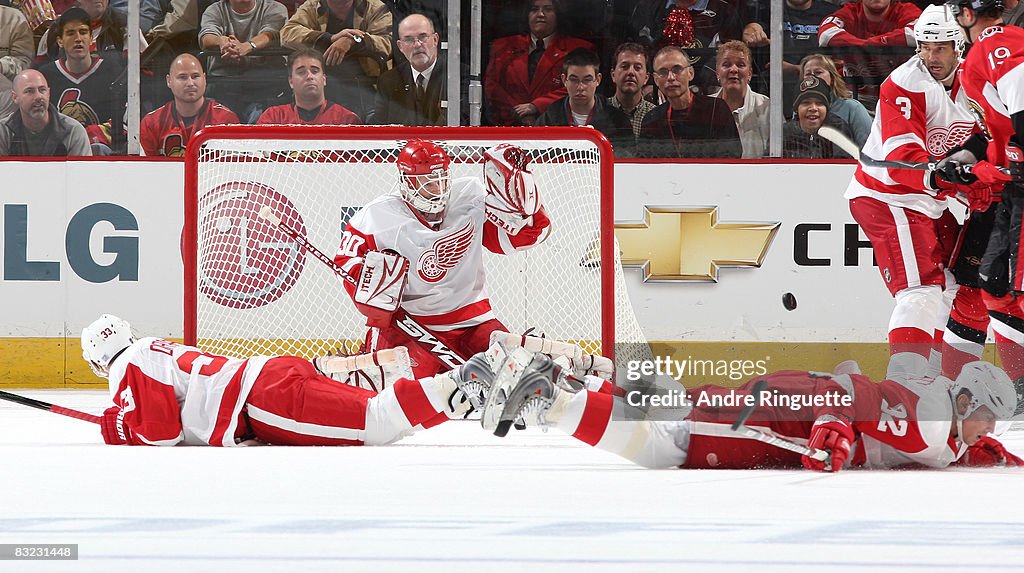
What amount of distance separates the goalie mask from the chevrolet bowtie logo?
1.28 metres

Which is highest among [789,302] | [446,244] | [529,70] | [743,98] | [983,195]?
[529,70]

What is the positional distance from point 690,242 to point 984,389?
8.21ft

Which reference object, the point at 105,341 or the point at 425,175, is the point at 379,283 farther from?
the point at 105,341

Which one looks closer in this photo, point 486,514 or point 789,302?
point 486,514

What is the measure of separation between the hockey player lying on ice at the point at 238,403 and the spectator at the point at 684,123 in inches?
88.6

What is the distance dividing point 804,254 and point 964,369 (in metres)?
2.42

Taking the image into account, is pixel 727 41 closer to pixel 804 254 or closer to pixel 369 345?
pixel 804 254

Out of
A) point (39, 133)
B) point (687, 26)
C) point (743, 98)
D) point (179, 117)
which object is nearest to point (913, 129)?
point (743, 98)

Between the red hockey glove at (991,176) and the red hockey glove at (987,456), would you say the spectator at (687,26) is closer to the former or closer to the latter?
the red hockey glove at (991,176)

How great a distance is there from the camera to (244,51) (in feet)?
15.9

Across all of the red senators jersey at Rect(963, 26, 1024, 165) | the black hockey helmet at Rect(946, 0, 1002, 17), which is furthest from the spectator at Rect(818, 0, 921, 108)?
the red senators jersey at Rect(963, 26, 1024, 165)

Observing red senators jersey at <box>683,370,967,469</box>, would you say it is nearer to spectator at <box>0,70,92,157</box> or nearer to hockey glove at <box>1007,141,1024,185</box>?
hockey glove at <box>1007,141,1024,185</box>

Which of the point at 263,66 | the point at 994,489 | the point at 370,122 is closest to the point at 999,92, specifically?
the point at 994,489

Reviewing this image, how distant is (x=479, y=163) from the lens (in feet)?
13.1
